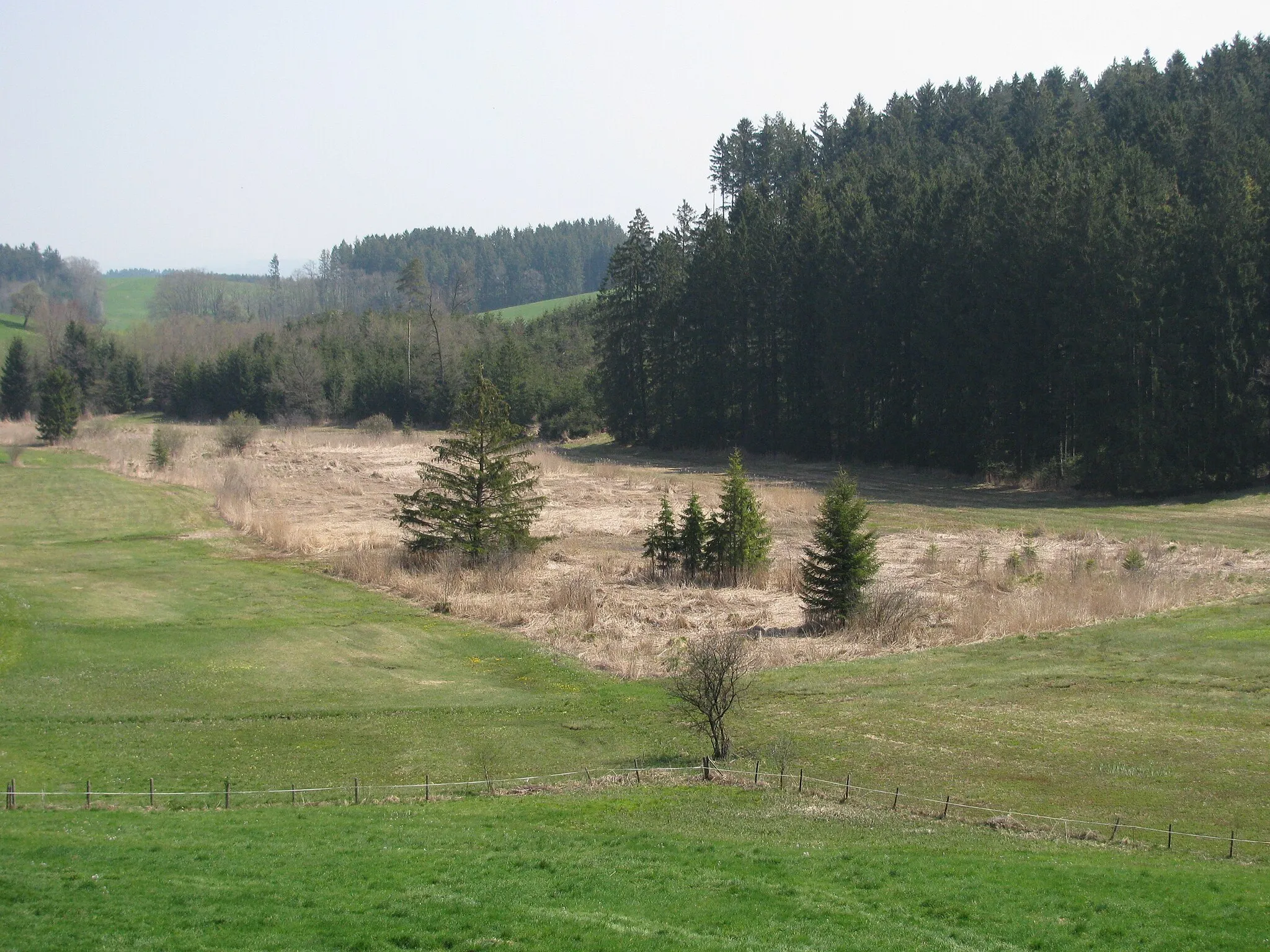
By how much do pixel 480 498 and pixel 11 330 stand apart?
534ft

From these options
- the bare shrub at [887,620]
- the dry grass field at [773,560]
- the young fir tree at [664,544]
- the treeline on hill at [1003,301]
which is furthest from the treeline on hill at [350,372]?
the bare shrub at [887,620]

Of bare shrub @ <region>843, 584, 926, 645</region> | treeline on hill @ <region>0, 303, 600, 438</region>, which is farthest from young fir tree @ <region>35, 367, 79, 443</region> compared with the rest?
Result: bare shrub @ <region>843, 584, 926, 645</region>

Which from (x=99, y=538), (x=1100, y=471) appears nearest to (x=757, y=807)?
(x=99, y=538)

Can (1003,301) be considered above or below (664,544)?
above

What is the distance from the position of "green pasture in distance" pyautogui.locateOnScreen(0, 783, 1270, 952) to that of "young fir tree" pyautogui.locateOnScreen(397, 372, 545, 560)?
23.7 meters

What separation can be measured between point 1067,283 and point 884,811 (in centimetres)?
5027

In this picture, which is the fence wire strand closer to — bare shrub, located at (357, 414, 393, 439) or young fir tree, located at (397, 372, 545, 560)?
young fir tree, located at (397, 372, 545, 560)

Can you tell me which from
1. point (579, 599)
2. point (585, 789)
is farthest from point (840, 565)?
point (585, 789)

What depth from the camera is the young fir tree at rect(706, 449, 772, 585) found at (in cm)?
3844

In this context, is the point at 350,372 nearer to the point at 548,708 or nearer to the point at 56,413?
the point at 56,413

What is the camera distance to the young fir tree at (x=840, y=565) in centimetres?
3150

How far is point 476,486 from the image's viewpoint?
4175 cm

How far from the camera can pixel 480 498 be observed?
41.8m

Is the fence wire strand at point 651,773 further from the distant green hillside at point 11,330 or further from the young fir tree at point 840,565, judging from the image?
the distant green hillside at point 11,330
